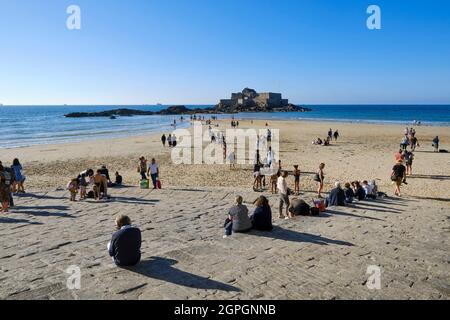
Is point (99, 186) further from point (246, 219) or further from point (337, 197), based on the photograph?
point (337, 197)

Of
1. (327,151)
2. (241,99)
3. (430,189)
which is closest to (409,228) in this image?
(430,189)

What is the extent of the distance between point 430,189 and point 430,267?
9682 millimetres

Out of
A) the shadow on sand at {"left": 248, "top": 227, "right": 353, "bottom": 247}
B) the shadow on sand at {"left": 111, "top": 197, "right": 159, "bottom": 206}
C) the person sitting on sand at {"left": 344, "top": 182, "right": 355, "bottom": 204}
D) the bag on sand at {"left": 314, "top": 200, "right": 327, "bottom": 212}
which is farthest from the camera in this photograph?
the shadow on sand at {"left": 111, "top": 197, "right": 159, "bottom": 206}

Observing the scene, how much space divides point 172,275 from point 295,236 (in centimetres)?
345

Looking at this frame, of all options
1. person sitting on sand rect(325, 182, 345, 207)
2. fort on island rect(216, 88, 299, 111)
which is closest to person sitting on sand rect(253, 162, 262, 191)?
person sitting on sand rect(325, 182, 345, 207)

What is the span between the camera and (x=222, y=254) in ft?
Result: 23.1

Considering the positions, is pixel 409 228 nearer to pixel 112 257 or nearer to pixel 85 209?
pixel 112 257

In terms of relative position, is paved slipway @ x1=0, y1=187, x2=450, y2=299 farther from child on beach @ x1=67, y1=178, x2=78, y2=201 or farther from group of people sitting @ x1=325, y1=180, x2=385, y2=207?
child on beach @ x1=67, y1=178, x2=78, y2=201

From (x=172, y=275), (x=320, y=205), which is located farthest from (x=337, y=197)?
(x=172, y=275)

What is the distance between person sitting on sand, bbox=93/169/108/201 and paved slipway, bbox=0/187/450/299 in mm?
1268

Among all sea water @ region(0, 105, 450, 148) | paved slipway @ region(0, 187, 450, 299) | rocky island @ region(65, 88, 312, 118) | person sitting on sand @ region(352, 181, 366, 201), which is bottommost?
paved slipway @ region(0, 187, 450, 299)

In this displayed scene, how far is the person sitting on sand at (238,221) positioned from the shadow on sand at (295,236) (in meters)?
0.23

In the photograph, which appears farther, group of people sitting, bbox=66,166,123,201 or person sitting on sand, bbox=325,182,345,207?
group of people sitting, bbox=66,166,123,201

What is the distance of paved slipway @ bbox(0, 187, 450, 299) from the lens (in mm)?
5570
